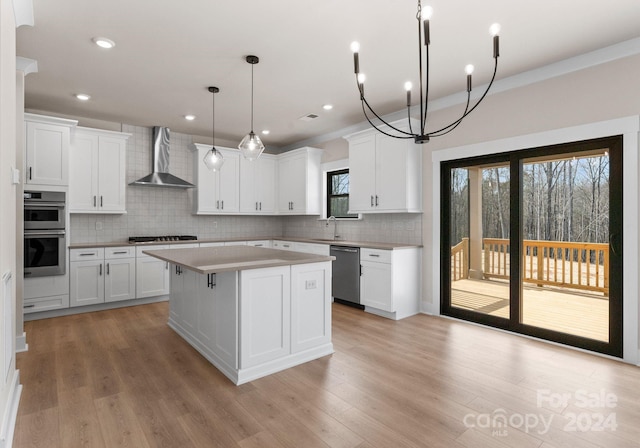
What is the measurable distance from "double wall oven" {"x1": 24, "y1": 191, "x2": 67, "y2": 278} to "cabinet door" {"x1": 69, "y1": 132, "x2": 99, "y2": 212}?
38cm

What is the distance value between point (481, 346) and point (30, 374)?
3.81 metres

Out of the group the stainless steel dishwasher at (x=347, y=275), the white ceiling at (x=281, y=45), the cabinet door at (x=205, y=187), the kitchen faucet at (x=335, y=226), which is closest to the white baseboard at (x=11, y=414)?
the white ceiling at (x=281, y=45)

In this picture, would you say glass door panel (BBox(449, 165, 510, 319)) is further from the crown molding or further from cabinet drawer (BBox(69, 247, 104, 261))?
cabinet drawer (BBox(69, 247, 104, 261))

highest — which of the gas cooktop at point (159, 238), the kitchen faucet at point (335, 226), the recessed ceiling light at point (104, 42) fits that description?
the recessed ceiling light at point (104, 42)

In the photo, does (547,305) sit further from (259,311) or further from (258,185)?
(258,185)

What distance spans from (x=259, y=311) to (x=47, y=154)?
3.50 metres

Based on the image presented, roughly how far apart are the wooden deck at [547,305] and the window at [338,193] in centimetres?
221

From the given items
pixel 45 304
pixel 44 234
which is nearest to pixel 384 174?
pixel 44 234

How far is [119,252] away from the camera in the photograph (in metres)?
4.82

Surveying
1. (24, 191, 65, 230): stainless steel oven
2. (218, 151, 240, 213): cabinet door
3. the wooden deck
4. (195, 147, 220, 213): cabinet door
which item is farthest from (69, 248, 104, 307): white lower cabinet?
the wooden deck

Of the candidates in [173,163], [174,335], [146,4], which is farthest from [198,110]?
[174,335]

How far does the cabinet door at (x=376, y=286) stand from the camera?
14.1ft

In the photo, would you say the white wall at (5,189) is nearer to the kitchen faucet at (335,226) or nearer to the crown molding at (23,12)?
the crown molding at (23,12)

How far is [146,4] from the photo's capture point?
7.98 ft
